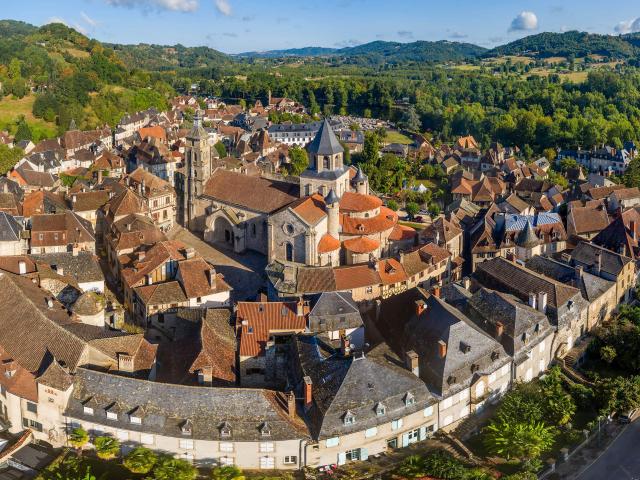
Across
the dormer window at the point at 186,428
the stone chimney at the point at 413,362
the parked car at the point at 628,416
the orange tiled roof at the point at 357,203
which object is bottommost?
the parked car at the point at 628,416

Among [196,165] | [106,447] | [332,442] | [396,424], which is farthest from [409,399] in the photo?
[196,165]

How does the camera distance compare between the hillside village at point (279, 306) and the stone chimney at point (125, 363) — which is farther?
the stone chimney at point (125, 363)

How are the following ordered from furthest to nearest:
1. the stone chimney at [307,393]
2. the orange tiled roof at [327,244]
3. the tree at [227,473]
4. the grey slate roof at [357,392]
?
the orange tiled roof at [327,244] → the stone chimney at [307,393] → the grey slate roof at [357,392] → the tree at [227,473]

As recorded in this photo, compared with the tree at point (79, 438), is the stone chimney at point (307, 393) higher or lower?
higher

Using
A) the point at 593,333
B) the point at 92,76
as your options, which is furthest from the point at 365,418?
the point at 92,76

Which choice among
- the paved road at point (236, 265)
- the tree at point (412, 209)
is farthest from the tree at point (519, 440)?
the tree at point (412, 209)

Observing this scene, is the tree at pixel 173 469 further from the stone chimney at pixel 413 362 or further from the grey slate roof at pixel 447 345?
the grey slate roof at pixel 447 345

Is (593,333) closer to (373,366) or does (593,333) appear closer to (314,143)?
(373,366)
